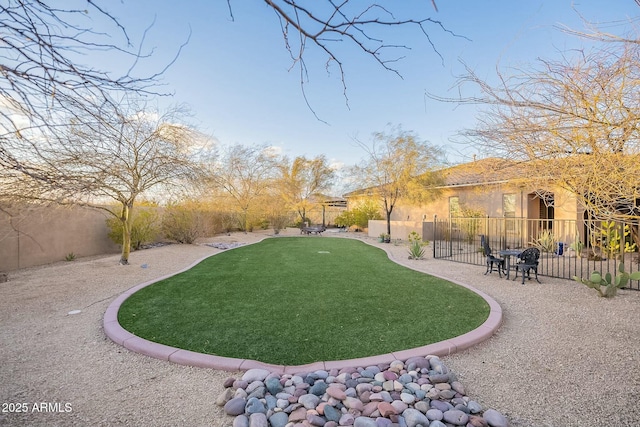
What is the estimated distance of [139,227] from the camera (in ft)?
43.2

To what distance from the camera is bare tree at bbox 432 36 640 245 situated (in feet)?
9.14

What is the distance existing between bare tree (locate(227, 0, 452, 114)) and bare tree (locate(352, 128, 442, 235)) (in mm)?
16028

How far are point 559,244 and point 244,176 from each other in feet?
60.7

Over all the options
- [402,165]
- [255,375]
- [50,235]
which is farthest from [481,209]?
[50,235]

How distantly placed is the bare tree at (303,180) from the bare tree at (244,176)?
1.96 metres

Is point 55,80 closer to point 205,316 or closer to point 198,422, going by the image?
point 198,422

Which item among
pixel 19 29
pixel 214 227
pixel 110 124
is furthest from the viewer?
pixel 214 227

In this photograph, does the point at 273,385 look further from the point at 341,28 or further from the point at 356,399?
the point at 341,28

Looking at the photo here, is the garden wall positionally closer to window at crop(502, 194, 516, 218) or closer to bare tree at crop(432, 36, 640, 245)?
window at crop(502, 194, 516, 218)

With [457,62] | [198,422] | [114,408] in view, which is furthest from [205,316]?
[457,62]

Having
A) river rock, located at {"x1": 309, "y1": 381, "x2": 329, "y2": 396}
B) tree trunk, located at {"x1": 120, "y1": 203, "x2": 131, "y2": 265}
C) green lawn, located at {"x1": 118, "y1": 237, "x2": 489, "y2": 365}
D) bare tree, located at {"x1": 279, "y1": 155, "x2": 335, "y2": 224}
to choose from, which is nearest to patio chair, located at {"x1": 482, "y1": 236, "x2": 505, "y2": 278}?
green lawn, located at {"x1": 118, "y1": 237, "x2": 489, "y2": 365}

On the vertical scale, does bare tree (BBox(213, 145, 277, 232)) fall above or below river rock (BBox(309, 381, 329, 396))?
above

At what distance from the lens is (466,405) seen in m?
2.68

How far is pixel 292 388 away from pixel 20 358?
3.32 metres
